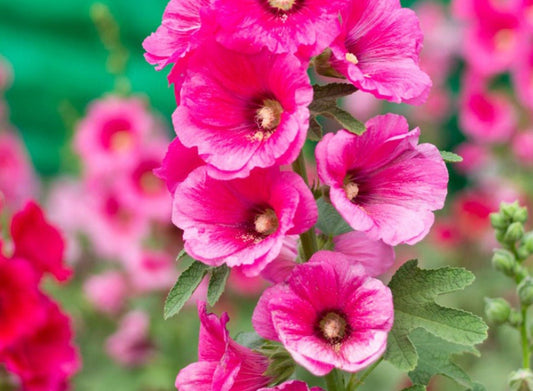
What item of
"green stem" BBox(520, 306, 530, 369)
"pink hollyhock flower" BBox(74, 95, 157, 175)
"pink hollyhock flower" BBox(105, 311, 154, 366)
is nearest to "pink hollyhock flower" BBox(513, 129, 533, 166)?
"pink hollyhock flower" BBox(74, 95, 157, 175)

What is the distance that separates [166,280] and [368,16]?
1288 mm

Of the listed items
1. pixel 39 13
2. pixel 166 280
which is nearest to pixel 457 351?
pixel 166 280

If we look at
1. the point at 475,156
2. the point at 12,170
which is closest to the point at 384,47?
the point at 475,156

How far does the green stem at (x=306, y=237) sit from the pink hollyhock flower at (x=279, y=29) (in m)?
0.12

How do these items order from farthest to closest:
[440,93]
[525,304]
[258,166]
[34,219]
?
[440,93], [34,219], [525,304], [258,166]

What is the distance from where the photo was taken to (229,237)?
Result: 0.85m

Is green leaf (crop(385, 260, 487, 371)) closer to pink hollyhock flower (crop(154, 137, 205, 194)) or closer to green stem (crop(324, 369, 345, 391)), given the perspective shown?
green stem (crop(324, 369, 345, 391))

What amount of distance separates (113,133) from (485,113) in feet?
3.58

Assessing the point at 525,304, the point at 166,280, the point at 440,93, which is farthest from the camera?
the point at 440,93

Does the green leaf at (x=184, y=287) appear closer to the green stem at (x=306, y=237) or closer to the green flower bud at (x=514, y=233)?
the green stem at (x=306, y=237)

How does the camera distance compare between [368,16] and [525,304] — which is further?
[525,304]

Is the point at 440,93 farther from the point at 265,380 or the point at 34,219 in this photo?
the point at 265,380

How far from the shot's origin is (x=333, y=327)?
0.83 meters

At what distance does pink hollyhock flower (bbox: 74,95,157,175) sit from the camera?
2.05 metres
